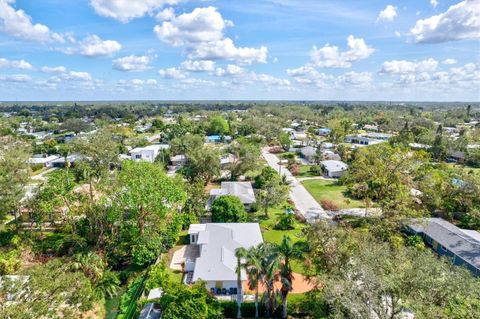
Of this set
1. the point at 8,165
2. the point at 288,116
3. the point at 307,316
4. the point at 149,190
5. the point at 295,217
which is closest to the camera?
the point at 307,316

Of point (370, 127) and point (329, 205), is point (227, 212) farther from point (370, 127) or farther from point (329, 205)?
point (370, 127)

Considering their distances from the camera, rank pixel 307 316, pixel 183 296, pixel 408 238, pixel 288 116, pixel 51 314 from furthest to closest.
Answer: pixel 288 116
pixel 408 238
pixel 307 316
pixel 183 296
pixel 51 314

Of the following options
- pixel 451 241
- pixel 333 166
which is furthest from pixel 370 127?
pixel 451 241

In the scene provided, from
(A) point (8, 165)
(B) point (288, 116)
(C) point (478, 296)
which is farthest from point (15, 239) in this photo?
(B) point (288, 116)

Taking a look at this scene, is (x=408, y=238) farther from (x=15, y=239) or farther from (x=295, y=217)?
(x=15, y=239)

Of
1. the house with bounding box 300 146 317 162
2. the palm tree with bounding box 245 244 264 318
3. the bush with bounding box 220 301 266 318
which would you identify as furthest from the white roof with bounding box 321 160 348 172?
the palm tree with bounding box 245 244 264 318

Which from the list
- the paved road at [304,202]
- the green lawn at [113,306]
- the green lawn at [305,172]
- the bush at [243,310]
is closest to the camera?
the bush at [243,310]

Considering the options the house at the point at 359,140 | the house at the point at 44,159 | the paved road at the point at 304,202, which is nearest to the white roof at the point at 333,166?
the paved road at the point at 304,202

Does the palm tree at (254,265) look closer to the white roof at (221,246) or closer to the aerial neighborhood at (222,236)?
the aerial neighborhood at (222,236)
